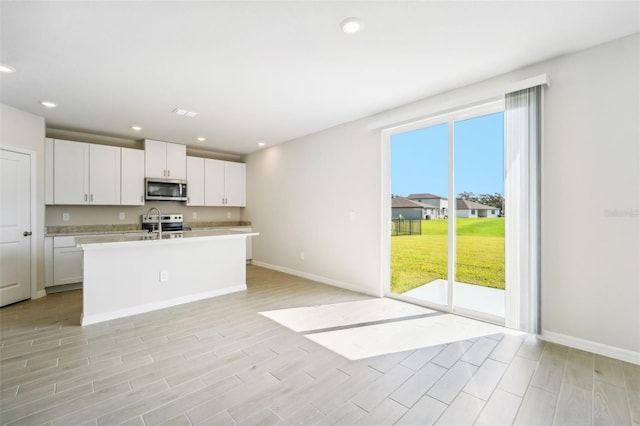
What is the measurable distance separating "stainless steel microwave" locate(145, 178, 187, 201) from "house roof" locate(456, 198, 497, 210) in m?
4.93

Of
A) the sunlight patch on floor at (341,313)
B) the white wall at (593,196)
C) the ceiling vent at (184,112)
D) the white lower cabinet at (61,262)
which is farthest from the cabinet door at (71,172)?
the white wall at (593,196)

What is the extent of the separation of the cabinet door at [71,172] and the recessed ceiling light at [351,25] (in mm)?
4778

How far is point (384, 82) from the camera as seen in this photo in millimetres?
3023

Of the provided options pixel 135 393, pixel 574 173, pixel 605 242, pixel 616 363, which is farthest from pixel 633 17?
pixel 135 393

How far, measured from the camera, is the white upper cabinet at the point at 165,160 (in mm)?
5254

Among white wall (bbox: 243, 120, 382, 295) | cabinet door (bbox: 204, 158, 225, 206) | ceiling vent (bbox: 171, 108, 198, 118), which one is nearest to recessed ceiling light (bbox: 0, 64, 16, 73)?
ceiling vent (bbox: 171, 108, 198, 118)

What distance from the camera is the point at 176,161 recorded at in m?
5.59

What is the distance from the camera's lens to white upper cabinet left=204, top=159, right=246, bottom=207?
6.08 metres

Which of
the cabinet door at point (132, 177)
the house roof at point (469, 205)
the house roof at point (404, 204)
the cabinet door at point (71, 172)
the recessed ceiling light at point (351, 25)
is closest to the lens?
the recessed ceiling light at point (351, 25)

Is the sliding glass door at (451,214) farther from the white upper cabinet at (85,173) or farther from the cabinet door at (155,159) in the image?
the white upper cabinet at (85,173)

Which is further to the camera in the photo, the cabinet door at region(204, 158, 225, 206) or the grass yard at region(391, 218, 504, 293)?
the cabinet door at region(204, 158, 225, 206)

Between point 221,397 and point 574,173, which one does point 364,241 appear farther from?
point 221,397

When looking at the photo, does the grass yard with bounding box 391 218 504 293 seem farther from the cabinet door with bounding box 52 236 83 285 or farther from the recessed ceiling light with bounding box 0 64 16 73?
the cabinet door with bounding box 52 236 83 285

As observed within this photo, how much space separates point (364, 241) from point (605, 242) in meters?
2.54
